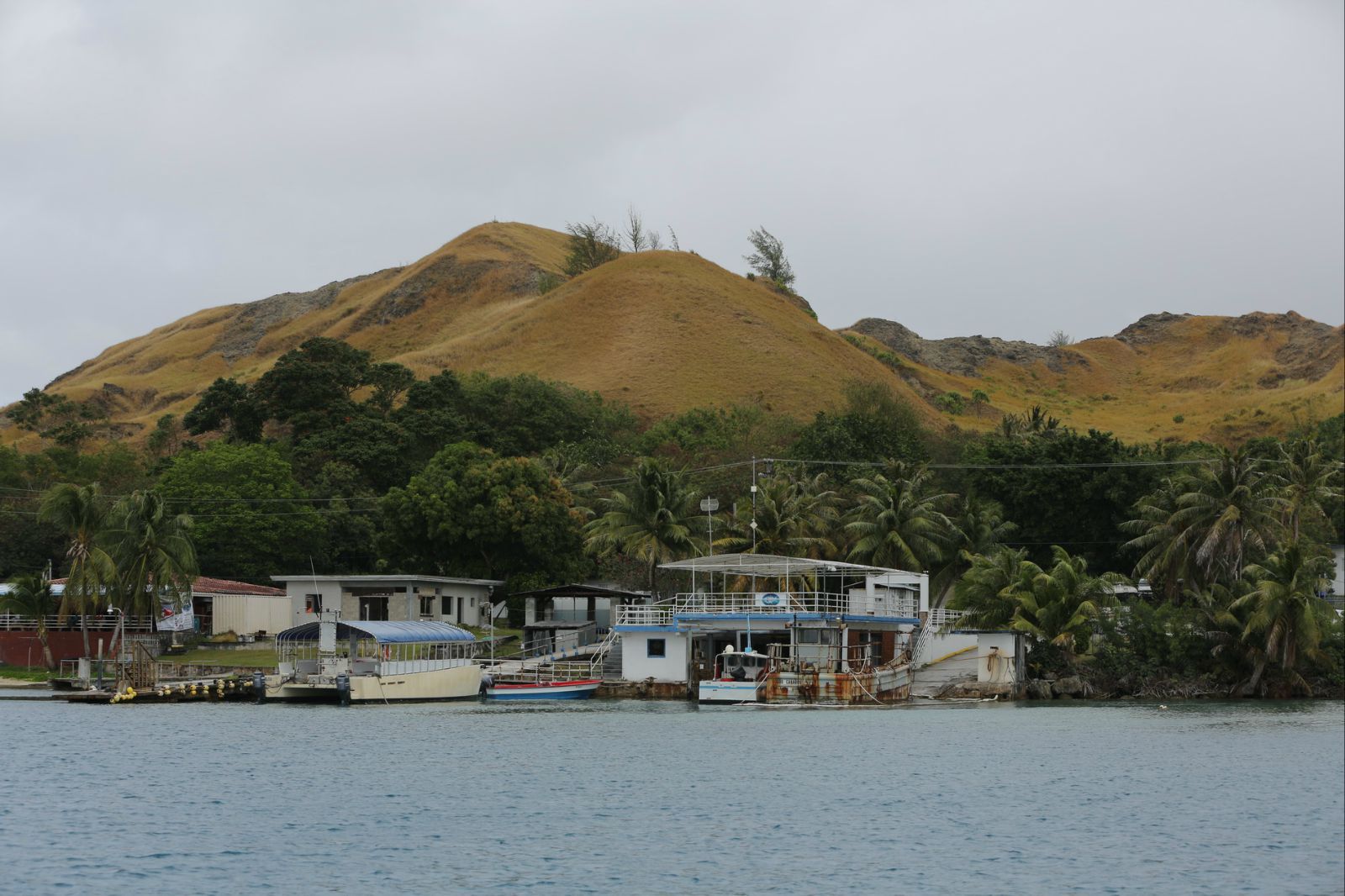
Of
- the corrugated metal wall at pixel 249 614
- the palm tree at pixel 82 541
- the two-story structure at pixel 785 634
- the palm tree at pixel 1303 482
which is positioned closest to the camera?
the two-story structure at pixel 785 634

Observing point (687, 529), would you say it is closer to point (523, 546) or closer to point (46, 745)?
point (523, 546)

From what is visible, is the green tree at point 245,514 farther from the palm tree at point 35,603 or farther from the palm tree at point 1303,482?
the palm tree at point 1303,482

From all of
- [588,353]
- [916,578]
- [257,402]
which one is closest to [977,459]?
[916,578]

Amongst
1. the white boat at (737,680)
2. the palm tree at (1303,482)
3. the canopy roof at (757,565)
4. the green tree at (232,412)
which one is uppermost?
the green tree at (232,412)

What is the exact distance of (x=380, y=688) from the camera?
6066cm

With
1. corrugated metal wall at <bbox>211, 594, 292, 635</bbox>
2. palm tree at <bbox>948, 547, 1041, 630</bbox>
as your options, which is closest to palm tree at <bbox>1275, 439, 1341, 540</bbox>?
palm tree at <bbox>948, 547, 1041, 630</bbox>

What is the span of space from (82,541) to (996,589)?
42.6m

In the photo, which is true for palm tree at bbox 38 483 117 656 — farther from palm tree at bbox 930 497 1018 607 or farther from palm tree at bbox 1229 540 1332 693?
palm tree at bbox 1229 540 1332 693

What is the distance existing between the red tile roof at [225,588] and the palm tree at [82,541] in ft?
24.0

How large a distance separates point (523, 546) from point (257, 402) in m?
54.3

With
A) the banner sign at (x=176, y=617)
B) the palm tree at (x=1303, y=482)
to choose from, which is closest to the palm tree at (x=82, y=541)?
the banner sign at (x=176, y=617)

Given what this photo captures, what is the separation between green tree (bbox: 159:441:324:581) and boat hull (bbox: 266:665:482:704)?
93.4 ft

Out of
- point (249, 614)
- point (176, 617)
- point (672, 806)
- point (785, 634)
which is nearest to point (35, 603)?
point (176, 617)

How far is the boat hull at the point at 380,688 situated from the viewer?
59938 millimetres
